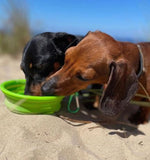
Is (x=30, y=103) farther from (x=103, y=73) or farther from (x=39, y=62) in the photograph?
(x=103, y=73)

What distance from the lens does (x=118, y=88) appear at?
214 cm

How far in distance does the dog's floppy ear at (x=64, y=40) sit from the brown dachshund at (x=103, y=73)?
24.7 inches

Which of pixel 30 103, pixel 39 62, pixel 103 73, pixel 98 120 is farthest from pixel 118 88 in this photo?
pixel 39 62

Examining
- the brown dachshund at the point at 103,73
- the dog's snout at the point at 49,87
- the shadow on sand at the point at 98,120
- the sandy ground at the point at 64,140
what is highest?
the brown dachshund at the point at 103,73

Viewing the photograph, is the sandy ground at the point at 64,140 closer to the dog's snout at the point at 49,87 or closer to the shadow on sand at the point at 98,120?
the shadow on sand at the point at 98,120

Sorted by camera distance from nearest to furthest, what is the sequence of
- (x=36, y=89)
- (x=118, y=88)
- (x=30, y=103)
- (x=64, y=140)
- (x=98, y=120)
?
(x=64, y=140), (x=118, y=88), (x=30, y=103), (x=36, y=89), (x=98, y=120)

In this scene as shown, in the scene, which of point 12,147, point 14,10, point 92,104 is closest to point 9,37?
point 14,10

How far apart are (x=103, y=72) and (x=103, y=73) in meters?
0.01

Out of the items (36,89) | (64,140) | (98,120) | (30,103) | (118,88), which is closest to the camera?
(64,140)

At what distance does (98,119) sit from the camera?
275 centimetres

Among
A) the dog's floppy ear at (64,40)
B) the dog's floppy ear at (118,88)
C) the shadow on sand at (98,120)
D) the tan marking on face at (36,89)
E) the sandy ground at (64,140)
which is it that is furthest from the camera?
the dog's floppy ear at (64,40)

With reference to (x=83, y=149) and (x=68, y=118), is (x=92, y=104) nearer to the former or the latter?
(x=68, y=118)

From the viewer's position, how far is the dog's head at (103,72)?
2.14 metres

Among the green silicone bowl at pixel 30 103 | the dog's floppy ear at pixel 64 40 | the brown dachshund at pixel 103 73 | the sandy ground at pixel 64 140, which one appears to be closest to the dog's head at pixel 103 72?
the brown dachshund at pixel 103 73
